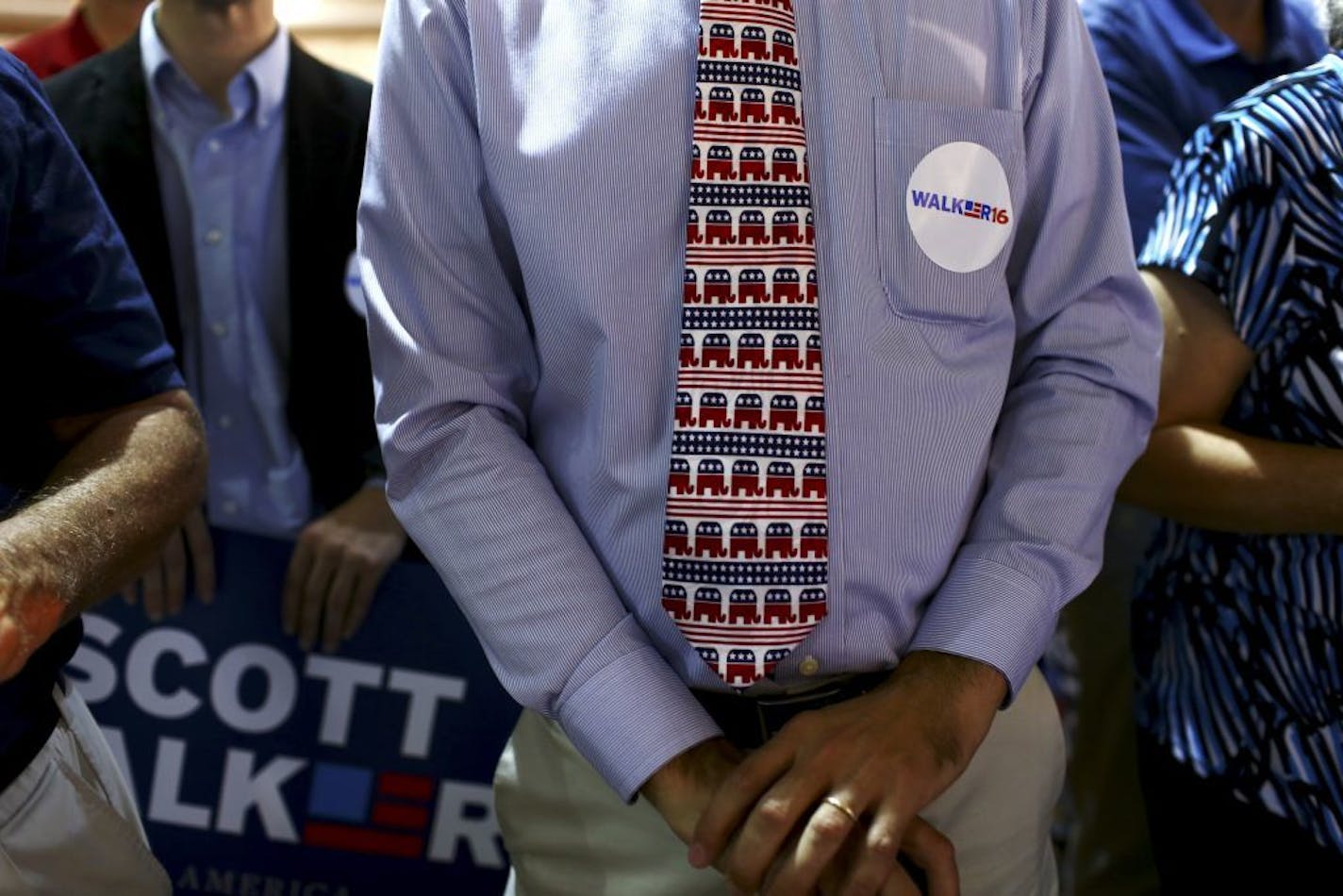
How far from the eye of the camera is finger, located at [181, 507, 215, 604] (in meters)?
1.85

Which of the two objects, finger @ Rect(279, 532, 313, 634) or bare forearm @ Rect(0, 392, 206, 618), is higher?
bare forearm @ Rect(0, 392, 206, 618)

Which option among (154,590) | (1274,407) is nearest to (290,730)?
(154,590)

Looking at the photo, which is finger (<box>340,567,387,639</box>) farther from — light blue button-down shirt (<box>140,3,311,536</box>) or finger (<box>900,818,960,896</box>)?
finger (<box>900,818,960,896</box>)

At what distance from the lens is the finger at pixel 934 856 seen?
114cm

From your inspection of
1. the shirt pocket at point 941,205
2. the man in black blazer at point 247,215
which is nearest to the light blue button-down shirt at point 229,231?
the man in black blazer at point 247,215

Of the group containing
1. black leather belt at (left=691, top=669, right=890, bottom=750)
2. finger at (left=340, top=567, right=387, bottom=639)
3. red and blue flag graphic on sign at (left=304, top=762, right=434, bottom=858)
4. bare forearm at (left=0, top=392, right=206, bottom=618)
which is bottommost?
red and blue flag graphic on sign at (left=304, top=762, right=434, bottom=858)

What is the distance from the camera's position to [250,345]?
6.79ft

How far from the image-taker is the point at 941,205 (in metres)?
1.24

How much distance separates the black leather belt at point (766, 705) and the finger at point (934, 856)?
0.13 metres

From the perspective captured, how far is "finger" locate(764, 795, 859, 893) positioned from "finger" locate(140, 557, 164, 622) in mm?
1048

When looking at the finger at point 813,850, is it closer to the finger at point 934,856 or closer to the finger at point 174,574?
the finger at point 934,856

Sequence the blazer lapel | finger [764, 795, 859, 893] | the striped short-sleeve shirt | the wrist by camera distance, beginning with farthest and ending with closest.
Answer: the blazer lapel → the striped short-sleeve shirt → the wrist → finger [764, 795, 859, 893]

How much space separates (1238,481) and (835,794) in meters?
0.67

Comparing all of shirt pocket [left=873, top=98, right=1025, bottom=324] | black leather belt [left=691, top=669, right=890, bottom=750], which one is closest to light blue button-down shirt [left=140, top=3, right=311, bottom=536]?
black leather belt [left=691, top=669, right=890, bottom=750]
